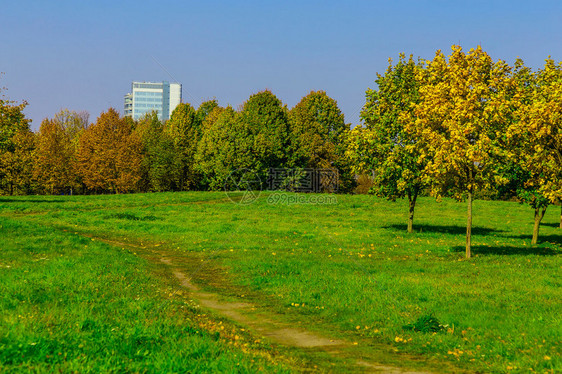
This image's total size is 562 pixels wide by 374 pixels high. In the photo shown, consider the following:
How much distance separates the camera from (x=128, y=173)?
8181cm

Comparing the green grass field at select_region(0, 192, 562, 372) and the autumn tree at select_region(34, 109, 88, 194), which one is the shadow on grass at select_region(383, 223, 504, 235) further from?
the autumn tree at select_region(34, 109, 88, 194)

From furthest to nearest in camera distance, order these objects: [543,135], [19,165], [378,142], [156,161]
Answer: [156,161], [19,165], [378,142], [543,135]

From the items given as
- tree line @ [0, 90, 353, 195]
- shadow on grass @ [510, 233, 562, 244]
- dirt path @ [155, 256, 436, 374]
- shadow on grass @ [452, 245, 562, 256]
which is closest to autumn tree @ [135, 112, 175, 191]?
tree line @ [0, 90, 353, 195]

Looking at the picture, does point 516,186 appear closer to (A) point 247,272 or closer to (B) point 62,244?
(A) point 247,272

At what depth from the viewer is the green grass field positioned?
9.55 metres

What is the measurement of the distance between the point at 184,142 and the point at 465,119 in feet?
262

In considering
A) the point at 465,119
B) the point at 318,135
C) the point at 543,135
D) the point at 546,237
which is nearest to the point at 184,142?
the point at 318,135

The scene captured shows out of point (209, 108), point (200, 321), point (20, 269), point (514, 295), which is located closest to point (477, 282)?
point (514, 295)

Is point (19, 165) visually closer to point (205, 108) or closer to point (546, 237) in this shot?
point (205, 108)

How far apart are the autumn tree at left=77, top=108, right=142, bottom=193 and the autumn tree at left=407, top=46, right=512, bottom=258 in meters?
65.1

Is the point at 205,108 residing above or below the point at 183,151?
above

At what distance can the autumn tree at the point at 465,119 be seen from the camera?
24125 millimetres

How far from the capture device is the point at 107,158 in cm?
8044

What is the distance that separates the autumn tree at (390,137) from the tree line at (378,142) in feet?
0.32
